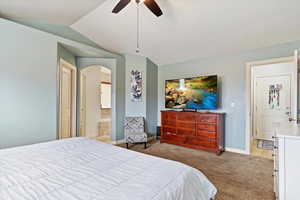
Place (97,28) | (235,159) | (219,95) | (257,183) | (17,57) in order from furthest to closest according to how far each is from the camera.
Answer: (219,95) < (97,28) < (235,159) < (17,57) < (257,183)

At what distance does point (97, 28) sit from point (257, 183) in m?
4.08

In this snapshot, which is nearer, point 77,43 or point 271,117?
point 77,43

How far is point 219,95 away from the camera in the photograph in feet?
12.9

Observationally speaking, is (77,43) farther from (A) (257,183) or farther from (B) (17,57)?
(A) (257,183)

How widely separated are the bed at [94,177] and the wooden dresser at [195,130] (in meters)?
2.46

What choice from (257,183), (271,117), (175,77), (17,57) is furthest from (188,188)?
(271,117)

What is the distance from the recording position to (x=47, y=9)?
8.87 feet

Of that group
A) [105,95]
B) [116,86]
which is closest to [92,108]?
[105,95]

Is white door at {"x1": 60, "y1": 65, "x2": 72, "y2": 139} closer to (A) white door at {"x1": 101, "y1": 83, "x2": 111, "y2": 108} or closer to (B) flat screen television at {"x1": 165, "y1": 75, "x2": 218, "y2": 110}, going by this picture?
(A) white door at {"x1": 101, "y1": 83, "x2": 111, "y2": 108}

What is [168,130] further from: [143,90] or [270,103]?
[270,103]

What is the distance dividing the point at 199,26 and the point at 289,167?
2673 millimetres

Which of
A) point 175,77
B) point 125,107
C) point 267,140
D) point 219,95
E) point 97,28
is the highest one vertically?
point 97,28

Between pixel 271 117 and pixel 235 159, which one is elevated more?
pixel 271 117

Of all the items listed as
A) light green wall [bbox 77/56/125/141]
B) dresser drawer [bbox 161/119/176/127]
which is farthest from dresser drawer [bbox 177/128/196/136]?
light green wall [bbox 77/56/125/141]
